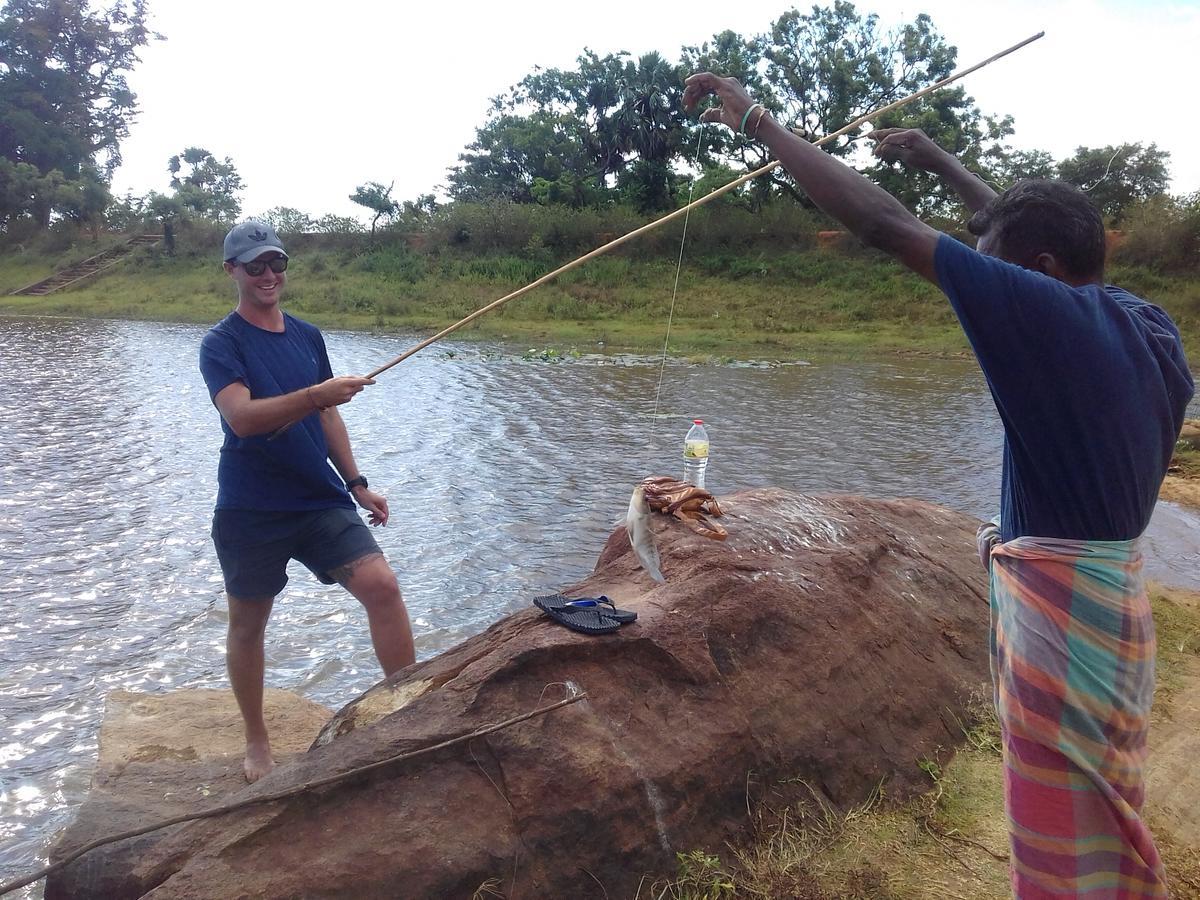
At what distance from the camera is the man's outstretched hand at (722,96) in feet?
7.46

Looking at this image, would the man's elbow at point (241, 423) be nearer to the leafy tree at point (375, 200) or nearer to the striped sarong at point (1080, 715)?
the striped sarong at point (1080, 715)

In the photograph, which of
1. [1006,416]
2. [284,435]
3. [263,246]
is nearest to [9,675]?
[284,435]

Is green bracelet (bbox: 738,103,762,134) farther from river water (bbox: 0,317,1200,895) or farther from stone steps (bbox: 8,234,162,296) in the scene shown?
stone steps (bbox: 8,234,162,296)

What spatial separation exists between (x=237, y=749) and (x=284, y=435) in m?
1.59

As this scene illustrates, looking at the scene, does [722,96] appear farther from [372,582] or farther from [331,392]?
[372,582]

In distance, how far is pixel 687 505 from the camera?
384 cm

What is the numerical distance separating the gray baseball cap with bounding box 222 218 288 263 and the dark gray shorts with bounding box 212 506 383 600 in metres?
0.96

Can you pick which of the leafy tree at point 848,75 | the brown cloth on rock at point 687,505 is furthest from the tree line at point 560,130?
the brown cloth on rock at point 687,505

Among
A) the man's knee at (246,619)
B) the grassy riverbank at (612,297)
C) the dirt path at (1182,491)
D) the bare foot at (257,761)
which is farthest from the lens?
the grassy riverbank at (612,297)

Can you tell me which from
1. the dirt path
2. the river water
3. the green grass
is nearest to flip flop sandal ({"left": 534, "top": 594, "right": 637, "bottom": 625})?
the river water

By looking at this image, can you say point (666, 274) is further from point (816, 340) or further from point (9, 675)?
point (9, 675)

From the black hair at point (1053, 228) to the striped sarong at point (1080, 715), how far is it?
0.59 meters

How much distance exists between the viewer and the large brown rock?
2.53 m

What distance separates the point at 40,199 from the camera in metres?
42.2
